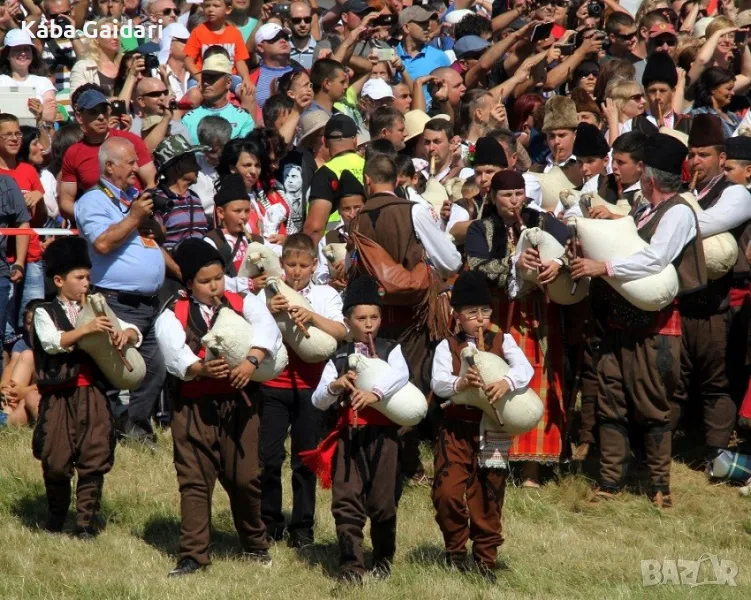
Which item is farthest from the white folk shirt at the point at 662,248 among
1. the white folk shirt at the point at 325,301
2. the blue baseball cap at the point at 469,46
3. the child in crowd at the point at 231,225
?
the blue baseball cap at the point at 469,46

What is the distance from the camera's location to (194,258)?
23.3 feet

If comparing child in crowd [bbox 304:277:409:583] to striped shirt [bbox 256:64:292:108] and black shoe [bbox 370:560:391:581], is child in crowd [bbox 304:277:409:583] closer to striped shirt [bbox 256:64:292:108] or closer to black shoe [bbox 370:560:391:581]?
black shoe [bbox 370:560:391:581]

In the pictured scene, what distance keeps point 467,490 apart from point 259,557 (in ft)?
4.04

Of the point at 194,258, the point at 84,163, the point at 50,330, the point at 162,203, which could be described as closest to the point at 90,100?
the point at 84,163

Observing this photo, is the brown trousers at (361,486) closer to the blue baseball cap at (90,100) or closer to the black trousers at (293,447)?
the black trousers at (293,447)

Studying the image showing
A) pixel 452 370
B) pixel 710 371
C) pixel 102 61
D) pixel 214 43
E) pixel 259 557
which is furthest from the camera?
pixel 214 43

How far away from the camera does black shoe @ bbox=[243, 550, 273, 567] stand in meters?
7.36

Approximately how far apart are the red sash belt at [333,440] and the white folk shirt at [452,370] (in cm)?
33

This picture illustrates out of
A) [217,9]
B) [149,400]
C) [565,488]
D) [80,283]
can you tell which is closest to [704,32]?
[217,9]

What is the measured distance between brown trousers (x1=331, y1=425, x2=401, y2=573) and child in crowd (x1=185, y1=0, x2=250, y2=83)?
6.06 meters

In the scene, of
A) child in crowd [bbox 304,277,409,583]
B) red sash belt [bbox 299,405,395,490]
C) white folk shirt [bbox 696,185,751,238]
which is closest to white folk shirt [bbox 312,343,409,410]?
child in crowd [bbox 304,277,409,583]

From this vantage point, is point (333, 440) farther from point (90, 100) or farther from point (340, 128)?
point (90, 100)

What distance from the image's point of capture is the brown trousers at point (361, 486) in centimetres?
697

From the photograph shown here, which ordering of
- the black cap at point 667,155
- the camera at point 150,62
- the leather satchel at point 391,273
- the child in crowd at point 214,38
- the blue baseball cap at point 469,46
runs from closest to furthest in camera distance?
the leather satchel at point 391,273, the black cap at point 667,155, the camera at point 150,62, the child in crowd at point 214,38, the blue baseball cap at point 469,46
